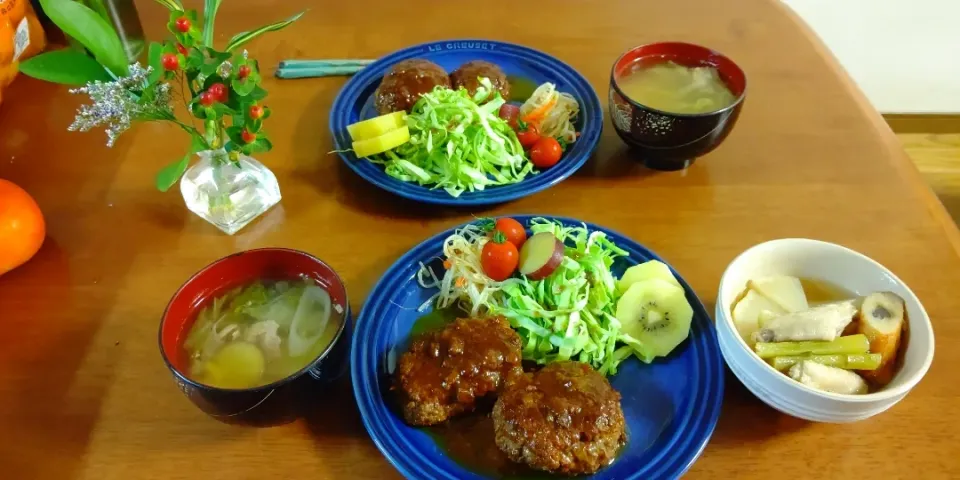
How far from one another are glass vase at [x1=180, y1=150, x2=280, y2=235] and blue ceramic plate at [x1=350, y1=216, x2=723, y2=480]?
18.5 inches

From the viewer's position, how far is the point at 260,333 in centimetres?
129

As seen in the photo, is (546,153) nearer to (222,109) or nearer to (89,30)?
(222,109)

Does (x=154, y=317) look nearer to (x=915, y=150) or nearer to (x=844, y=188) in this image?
(x=844, y=188)

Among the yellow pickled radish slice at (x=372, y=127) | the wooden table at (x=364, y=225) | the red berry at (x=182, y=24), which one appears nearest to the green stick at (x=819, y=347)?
the wooden table at (x=364, y=225)

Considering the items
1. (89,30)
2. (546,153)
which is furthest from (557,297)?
(89,30)

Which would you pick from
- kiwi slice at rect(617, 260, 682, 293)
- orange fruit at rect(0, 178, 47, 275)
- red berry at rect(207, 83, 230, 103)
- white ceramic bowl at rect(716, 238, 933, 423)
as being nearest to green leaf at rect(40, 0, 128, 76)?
red berry at rect(207, 83, 230, 103)

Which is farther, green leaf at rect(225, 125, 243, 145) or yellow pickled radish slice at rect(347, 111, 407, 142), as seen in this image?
yellow pickled radish slice at rect(347, 111, 407, 142)

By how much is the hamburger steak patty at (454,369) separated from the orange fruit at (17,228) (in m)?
0.96

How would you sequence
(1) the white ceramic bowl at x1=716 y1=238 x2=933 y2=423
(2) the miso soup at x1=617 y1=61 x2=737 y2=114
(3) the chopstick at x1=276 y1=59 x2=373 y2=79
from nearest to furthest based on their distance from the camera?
1. (1) the white ceramic bowl at x1=716 y1=238 x2=933 y2=423
2. (2) the miso soup at x1=617 y1=61 x2=737 y2=114
3. (3) the chopstick at x1=276 y1=59 x2=373 y2=79

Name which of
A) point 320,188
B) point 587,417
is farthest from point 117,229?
point 587,417

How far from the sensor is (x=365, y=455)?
1273 millimetres

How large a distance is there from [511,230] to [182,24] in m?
0.82

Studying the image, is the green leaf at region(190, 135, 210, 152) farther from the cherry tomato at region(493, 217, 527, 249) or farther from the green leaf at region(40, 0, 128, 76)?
the cherry tomato at region(493, 217, 527, 249)

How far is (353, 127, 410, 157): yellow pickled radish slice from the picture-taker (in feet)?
5.89
